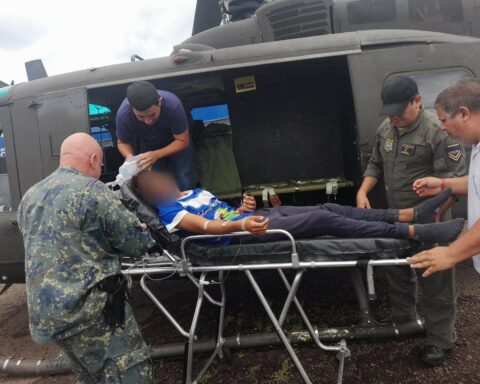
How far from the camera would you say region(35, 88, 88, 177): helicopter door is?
359 cm

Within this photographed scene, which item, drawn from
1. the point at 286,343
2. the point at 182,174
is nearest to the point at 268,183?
the point at 182,174

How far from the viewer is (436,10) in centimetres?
471

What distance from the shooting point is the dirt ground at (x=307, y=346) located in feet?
8.77

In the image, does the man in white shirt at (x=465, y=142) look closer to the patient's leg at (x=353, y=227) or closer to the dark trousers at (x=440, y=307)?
the patient's leg at (x=353, y=227)

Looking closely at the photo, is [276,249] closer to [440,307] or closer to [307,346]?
[307,346]

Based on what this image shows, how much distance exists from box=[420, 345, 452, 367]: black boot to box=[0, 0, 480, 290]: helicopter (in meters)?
1.62

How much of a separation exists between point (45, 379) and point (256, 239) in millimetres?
2197

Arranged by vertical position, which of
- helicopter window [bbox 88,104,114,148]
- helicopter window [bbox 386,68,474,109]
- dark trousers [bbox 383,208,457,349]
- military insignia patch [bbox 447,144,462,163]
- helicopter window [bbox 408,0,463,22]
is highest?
helicopter window [bbox 408,0,463,22]

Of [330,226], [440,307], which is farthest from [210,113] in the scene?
[440,307]

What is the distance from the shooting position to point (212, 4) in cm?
720

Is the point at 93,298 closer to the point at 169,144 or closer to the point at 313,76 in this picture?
the point at 169,144

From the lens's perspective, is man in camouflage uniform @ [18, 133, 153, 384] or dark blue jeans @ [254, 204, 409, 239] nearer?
man in camouflage uniform @ [18, 133, 153, 384]

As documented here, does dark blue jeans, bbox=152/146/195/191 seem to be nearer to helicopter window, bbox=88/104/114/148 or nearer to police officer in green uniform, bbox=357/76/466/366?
police officer in green uniform, bbox=357/76/466/366

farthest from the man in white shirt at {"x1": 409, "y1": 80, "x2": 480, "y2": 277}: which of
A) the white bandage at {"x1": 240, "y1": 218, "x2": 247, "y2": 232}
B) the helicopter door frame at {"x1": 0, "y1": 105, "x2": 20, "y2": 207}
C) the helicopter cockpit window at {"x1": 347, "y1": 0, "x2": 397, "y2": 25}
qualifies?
the helicopter door frame at {"x1": 0, "y1": 105, "x2": 20, "y2": 207}
